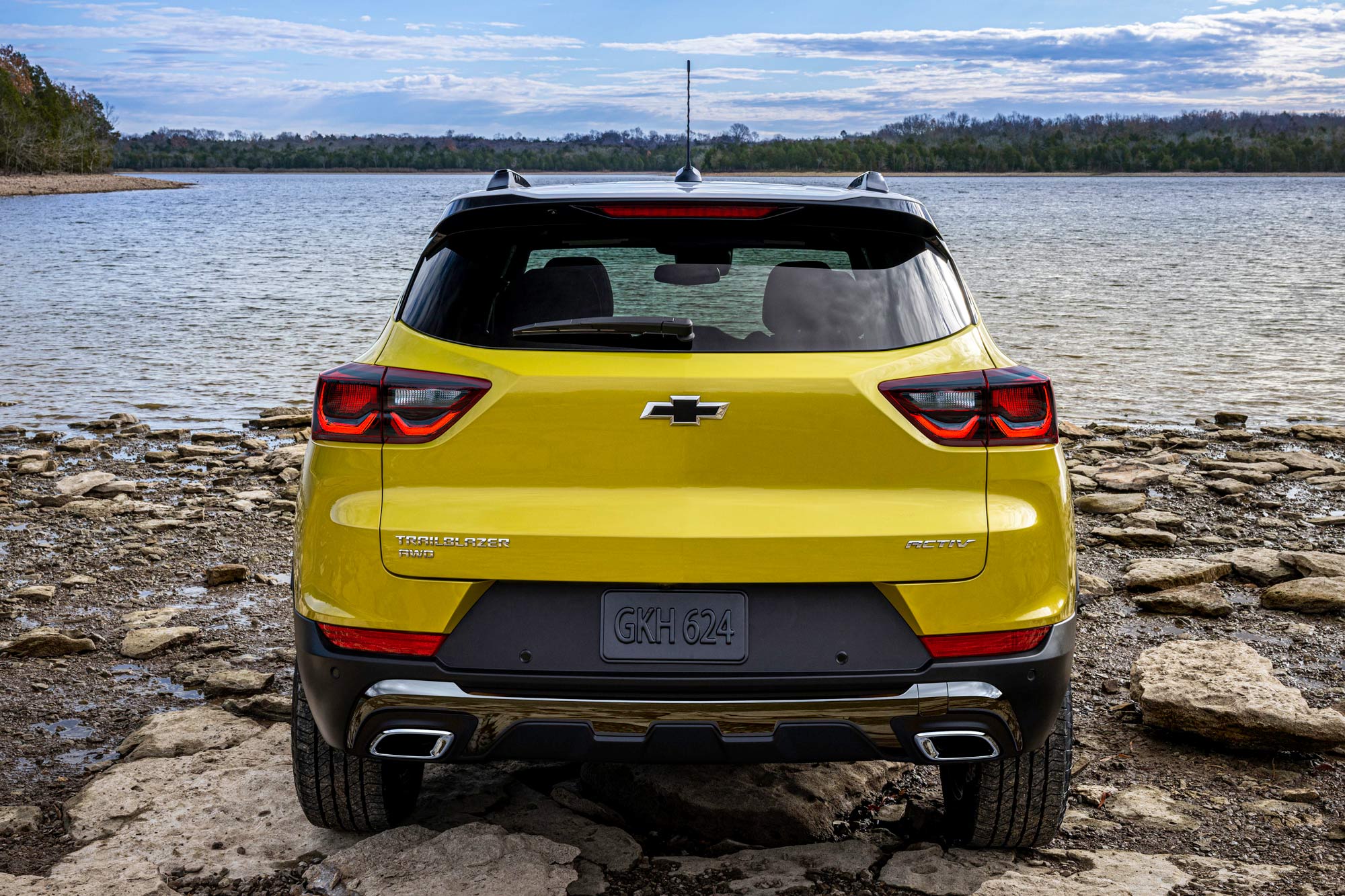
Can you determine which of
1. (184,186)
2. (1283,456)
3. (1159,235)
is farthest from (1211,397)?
(184,186)

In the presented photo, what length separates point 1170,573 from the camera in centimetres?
580

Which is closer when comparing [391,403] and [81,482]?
[391,403]

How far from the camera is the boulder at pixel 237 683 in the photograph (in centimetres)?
441

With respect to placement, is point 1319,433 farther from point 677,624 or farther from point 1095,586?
point 677,624

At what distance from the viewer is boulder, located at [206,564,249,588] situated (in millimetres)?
5859

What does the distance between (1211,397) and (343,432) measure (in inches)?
474

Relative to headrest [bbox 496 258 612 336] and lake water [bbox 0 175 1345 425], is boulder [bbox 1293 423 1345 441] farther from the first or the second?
headrest [bbox 496 258 612 336]

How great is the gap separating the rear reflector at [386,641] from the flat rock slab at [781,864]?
0.96 meters

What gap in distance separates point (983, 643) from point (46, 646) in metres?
3.97

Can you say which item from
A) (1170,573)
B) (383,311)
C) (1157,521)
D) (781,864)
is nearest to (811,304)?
(781,864)

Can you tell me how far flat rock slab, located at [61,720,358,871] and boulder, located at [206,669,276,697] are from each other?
543 mm

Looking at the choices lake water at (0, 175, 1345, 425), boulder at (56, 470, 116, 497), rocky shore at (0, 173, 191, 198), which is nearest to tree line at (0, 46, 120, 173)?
rocky shore at (0, 173, 191, 198)

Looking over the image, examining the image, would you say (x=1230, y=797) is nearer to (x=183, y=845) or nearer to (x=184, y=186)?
(x=183, y=845)

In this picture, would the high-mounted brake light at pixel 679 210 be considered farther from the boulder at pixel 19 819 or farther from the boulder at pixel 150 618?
the boulder at pixel 150 618
